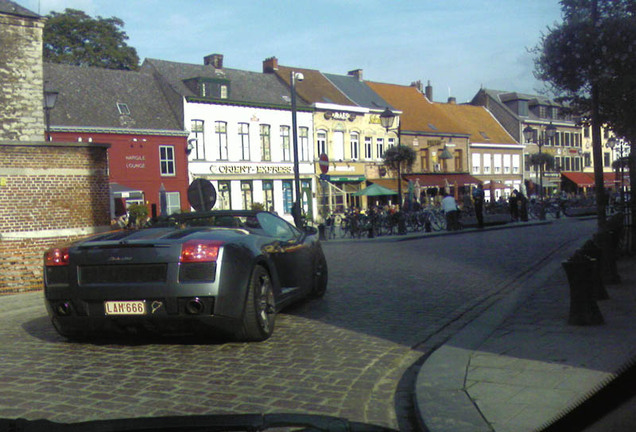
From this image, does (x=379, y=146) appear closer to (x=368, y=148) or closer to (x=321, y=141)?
(x=368, y=148)

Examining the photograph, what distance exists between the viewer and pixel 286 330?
22.7 ft

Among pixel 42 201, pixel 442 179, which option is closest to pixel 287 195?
pixel 442 179

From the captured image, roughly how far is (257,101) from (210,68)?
394 cm

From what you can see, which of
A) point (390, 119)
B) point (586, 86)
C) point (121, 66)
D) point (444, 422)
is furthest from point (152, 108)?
point (444, 422)

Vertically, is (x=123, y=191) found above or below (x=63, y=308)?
above

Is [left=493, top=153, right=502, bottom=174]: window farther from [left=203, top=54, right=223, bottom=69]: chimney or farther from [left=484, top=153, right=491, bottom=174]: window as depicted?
[left=203, top=54, right=223, bottom=69]: chimney

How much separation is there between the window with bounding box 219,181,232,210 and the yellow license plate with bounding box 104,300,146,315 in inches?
1379

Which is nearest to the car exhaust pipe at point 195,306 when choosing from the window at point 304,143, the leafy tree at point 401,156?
the leafy tree at point 401,156

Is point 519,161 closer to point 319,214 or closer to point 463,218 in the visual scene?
point 319,214

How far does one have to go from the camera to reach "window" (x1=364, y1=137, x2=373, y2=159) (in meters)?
49.6

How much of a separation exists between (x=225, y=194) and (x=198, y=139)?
3.81 meters

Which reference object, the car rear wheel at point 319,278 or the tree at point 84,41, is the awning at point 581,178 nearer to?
the tree at point 84,41

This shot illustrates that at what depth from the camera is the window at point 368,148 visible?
1953 inches

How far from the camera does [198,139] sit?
40344mm
